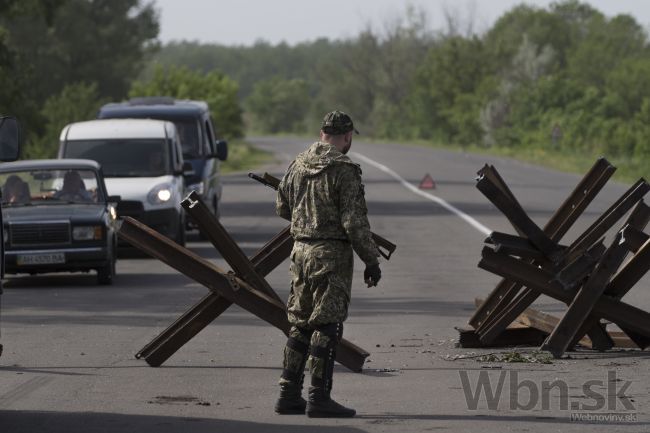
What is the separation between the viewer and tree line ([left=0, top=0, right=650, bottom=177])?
190 feet

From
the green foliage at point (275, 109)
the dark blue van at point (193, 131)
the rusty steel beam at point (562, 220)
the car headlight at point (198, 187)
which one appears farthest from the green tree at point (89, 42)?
the green foliage at point (275, 109)

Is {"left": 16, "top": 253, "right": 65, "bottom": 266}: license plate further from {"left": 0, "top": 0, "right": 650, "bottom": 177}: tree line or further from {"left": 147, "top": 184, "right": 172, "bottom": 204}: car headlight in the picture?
{"left": 0, "top": 0, "right": 650, "bottom": 177}: tree line

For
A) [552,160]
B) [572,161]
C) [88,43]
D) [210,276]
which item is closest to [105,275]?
[210,276]

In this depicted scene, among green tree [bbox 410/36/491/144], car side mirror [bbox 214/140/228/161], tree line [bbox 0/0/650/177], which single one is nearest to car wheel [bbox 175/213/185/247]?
car side mirror [bbox 214/140/228/161]

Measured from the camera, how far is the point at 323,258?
9.20 m

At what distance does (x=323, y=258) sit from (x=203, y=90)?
5711cm

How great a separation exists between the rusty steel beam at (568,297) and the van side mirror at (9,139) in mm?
3767

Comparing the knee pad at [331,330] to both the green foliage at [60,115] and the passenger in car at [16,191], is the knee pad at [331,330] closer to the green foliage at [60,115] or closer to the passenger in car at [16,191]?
the passenger in car at [16,191]

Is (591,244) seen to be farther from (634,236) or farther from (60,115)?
(60,115)

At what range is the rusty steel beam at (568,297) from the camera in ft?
37.3

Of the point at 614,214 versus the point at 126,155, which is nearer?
the point at 614,214

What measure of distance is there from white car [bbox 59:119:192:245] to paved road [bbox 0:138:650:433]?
60.3 inches

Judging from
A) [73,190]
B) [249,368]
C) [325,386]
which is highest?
[325,386]

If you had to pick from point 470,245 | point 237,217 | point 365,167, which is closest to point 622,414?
point 470,245
